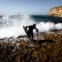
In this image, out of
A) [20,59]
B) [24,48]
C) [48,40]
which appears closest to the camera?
[20,59]

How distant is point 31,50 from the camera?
15.4 metres

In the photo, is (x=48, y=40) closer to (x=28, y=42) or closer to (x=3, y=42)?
(x=28, y=42)

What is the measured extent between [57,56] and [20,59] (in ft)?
9.00

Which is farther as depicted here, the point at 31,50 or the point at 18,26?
the point at 18,26

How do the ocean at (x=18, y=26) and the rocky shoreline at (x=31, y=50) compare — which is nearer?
the rocky shoreline at (x=31, y=50)

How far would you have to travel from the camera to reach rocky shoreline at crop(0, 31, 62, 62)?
1464cm

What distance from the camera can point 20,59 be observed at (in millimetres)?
14562

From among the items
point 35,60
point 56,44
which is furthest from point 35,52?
point 56,44

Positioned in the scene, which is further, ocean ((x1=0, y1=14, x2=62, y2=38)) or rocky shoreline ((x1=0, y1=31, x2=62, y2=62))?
ocean ((x1=0, y1=14, x2=62, y2=38))

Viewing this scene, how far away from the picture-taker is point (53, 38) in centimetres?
1769

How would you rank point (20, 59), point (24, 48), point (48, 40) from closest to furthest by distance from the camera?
1. point (20, 59)
2. point (24, 48)
3. point (48, 40)

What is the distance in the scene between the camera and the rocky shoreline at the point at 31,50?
1464cm

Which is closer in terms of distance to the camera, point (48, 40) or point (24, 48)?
point (24, 48)

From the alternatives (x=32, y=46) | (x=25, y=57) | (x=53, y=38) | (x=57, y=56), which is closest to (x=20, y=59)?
(x=25, y=57)
